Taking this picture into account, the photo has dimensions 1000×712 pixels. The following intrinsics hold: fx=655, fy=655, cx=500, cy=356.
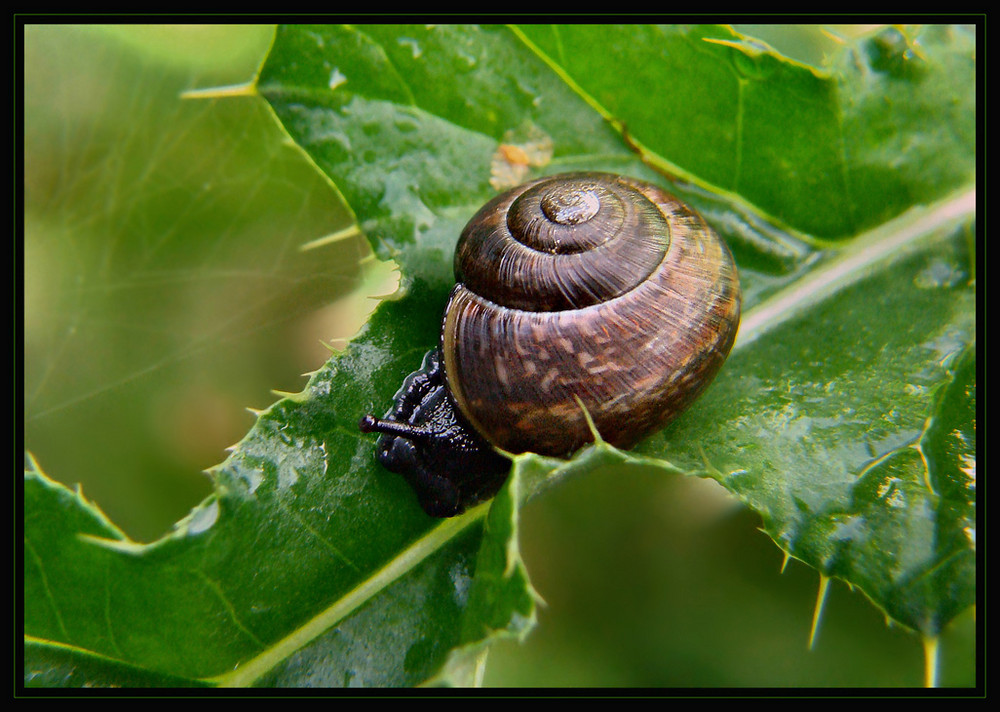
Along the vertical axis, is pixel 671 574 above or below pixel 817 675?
above

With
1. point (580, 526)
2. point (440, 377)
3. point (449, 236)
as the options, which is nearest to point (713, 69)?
point (449, 236)

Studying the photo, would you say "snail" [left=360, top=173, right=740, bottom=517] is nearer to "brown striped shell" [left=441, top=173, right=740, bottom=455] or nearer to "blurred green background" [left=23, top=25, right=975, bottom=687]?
Answer: "brown striped shell" [left=441, top=173, right=740, bottom=455]

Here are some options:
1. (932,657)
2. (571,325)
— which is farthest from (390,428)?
(932,657)

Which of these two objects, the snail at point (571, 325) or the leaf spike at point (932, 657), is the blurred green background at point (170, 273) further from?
the leaf spike at point (932, 657)

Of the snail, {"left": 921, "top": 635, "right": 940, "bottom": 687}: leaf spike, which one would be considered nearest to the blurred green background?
the snail

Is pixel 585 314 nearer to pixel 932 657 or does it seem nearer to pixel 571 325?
pixel 571 325

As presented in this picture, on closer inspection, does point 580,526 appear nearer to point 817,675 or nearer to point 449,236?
point 817,675
